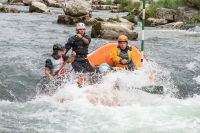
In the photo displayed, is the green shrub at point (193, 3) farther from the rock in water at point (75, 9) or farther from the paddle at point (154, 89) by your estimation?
the paddle at point (154, 89)

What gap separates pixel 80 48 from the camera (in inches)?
381

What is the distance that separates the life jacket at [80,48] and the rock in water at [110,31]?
816cm

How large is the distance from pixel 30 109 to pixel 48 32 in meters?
11.2

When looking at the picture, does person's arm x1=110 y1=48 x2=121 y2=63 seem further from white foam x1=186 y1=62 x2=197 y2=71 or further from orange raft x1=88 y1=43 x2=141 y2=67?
white foam x1=186 y1=62 x2=197 y2=71

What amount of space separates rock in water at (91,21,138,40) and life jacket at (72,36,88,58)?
8155 millimetres

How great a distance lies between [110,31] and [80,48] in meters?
8.46

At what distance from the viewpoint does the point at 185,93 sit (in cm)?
1052

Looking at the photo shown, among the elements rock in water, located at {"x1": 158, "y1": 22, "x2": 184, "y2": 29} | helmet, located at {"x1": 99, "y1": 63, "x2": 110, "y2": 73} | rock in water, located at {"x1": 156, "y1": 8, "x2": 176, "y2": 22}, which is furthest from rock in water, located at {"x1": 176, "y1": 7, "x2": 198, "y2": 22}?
helmet, located at {"x1": 99, "y1": 63, "x2": 110, "y2": 73}

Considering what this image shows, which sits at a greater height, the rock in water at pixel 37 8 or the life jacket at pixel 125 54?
the life jacket at pixel 125 54

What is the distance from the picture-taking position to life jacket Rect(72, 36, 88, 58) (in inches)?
379

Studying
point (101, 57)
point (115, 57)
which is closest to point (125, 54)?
point (115, 57)

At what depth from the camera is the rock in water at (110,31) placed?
17.8 meters

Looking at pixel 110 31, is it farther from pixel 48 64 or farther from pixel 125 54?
pixel 48 64

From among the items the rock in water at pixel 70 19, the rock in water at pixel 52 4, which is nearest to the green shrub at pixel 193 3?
the rock in water at pixel 70 19
